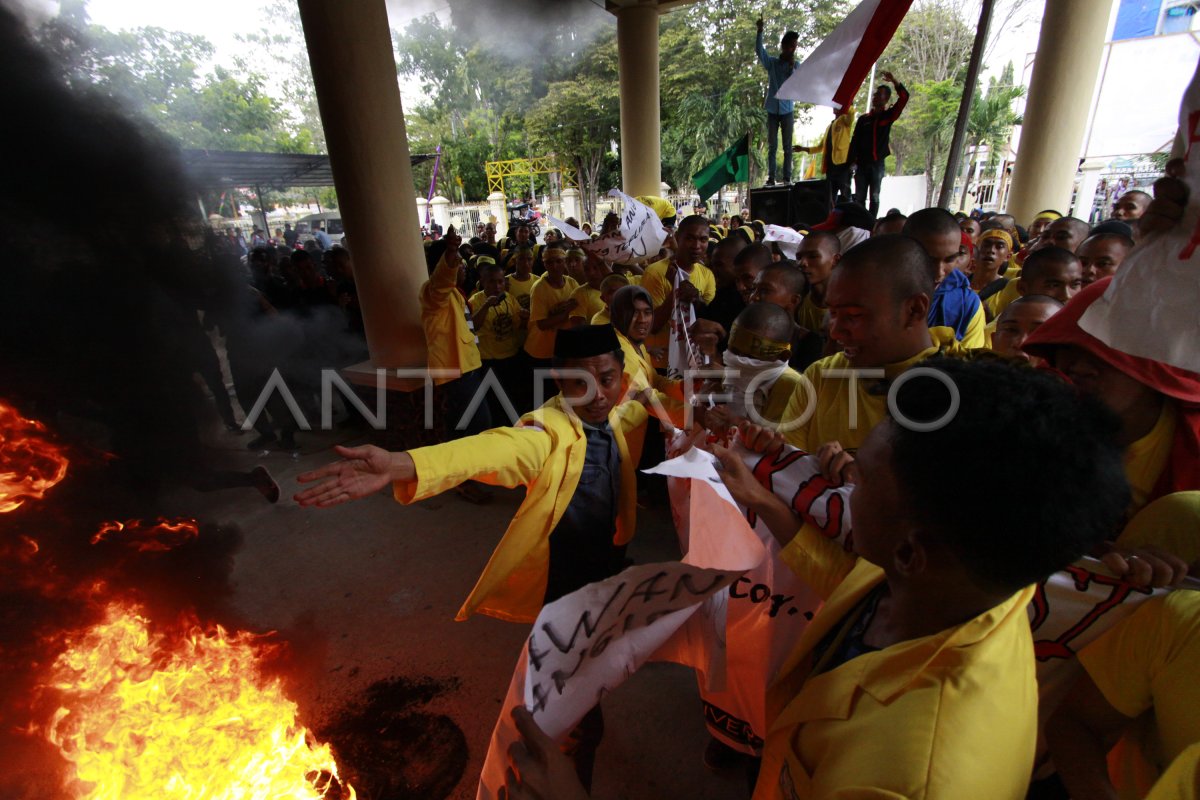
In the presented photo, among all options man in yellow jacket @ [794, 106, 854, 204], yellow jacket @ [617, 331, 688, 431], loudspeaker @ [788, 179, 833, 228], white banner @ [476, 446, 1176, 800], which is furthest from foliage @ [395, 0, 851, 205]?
white banner @ [476, 446, 1176, 800]

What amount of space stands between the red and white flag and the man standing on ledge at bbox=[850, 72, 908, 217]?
2.49 m

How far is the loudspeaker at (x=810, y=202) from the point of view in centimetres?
812

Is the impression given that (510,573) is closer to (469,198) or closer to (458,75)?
(458,75)

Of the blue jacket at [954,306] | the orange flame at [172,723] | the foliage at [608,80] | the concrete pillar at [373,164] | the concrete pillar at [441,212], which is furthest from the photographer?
the concrete pillar at [441,212]

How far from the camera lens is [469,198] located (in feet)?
114

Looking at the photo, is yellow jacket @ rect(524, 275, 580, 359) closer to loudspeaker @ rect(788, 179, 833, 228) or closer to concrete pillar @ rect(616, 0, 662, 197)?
loudspeaker @ rect(788, 179, 833, 228)

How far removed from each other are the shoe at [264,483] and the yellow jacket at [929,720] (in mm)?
4694

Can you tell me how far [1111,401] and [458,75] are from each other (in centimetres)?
3035

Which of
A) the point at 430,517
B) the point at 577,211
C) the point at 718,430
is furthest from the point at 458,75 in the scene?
the point at 718,430

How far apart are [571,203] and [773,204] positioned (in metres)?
21.9

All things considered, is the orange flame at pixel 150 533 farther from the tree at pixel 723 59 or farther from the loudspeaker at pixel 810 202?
the tree at pixel 723 59

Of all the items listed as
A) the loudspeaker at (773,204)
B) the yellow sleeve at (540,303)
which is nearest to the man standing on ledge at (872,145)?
the loudspeaker at (773,204)

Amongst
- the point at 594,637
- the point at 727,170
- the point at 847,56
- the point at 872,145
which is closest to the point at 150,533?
the point at 594,637

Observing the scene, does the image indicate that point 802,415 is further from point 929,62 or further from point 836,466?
point 929,62
